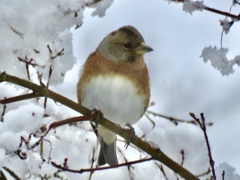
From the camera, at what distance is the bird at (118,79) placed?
2949mm

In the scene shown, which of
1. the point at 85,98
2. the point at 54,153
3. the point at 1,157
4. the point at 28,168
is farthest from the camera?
the point at 85,98

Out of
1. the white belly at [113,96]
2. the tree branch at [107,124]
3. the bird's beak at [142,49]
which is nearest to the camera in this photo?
the tree branch at [107,124]

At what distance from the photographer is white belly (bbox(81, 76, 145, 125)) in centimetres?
293

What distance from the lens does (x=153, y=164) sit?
2.91 m

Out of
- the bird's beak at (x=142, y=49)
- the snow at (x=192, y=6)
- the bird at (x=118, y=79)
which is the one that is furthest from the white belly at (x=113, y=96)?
the snow at (x=192, y=6)

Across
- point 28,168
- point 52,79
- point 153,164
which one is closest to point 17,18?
point 52,79

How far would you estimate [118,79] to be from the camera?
2.96 m

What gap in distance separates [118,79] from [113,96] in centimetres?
9

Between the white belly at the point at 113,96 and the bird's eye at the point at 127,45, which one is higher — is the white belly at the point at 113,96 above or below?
below

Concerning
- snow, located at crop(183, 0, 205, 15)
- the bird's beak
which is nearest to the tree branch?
snow, located at crop(183, 0, 205, 15)

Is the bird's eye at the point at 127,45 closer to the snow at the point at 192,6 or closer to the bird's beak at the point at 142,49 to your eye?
the bird's beak at the point at 142,49

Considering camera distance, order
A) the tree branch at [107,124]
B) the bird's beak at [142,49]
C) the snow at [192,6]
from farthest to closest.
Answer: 1. the bird's beak at [142,49]
2. the snow at [192,6]
3. the tree branch at [107,124]

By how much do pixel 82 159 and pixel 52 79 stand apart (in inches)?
21.7

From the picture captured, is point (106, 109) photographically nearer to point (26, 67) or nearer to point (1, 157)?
point (26, 67)
